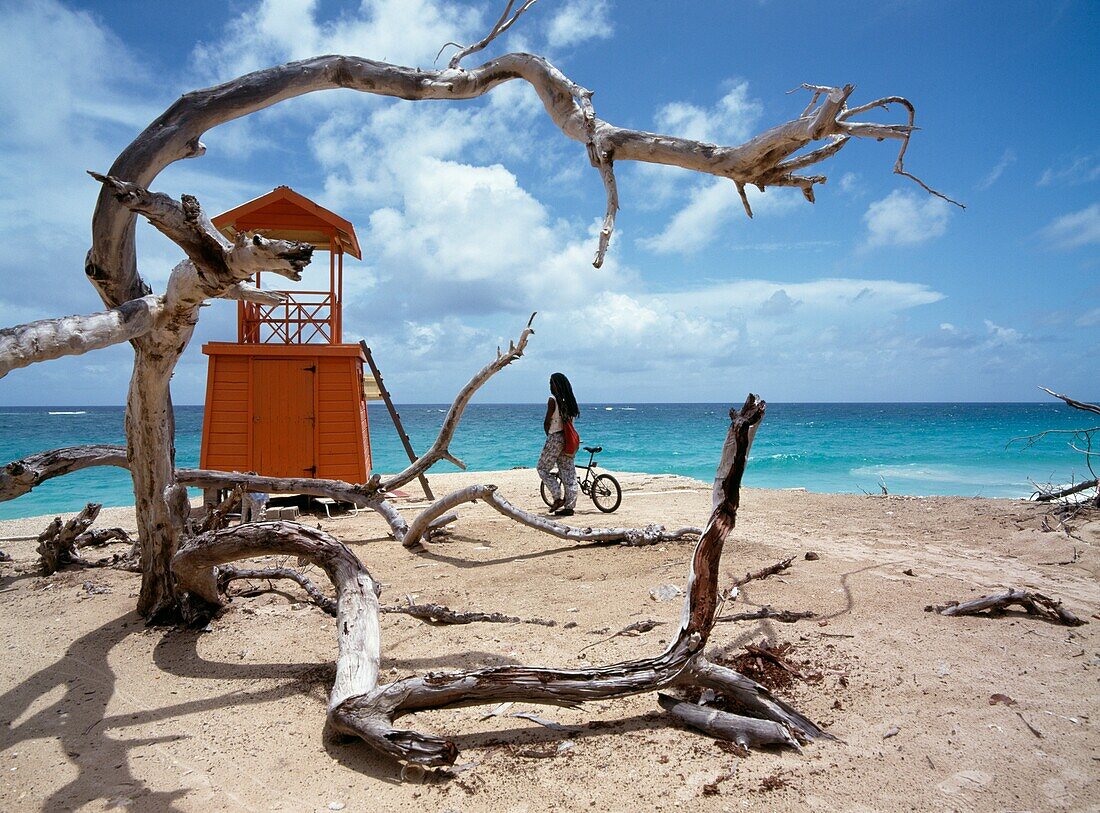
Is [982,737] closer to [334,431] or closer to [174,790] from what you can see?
[174,790]

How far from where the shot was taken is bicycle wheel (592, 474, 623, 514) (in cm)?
1009

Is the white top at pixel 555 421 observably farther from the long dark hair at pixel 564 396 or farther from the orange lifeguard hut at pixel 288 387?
the orange lifeguard hut at pixel 288 387

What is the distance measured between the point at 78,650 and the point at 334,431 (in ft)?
22.1

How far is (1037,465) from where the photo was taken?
99.2 ft

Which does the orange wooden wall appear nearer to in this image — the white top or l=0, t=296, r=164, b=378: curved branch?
the white top

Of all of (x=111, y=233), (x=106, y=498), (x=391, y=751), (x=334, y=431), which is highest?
(x=111, y=233)

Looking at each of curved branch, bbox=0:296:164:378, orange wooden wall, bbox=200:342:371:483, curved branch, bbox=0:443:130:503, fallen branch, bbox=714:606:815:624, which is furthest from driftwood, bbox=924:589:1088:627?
orange wooden wall, bbox=200:342:371:483

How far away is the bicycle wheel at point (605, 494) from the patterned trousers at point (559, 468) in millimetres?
771

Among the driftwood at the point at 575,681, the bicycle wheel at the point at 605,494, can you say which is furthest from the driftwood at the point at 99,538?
the bicycle wheel at the point at 605,494

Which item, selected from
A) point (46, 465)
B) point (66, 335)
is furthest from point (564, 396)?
point (66, 335)

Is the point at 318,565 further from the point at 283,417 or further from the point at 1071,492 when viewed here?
the point at 1071,492

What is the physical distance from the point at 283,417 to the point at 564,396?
196 inches

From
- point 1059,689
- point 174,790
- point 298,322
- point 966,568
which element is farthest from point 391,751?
point 298,322

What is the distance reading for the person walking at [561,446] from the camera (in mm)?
9227
